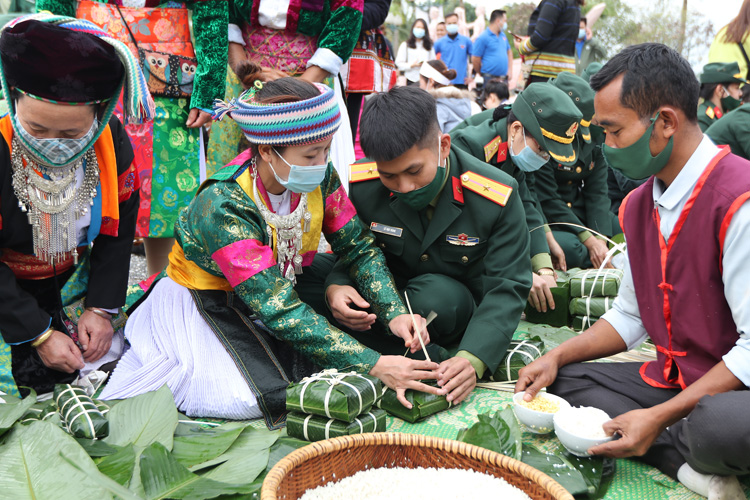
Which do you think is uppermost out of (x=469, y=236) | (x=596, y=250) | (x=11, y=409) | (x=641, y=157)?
(x=641, y=157)

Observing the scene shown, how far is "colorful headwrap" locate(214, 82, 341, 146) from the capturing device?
245cm

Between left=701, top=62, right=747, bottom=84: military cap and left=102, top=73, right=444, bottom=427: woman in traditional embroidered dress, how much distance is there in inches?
167

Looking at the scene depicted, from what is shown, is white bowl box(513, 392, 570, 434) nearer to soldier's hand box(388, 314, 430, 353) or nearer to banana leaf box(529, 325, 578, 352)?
soldier's hand box(388, 314, 430, 353)

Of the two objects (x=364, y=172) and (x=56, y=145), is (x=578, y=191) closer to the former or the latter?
(x=364, y=172)

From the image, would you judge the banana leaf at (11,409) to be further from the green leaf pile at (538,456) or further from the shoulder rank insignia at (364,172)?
the shoulder rank insignia at (364,172)

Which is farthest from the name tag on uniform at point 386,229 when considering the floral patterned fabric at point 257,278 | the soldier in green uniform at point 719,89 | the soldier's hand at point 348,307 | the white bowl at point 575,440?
the soldier in green uniform at point 719,89

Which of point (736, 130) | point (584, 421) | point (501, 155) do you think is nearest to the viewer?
point (584, 421)

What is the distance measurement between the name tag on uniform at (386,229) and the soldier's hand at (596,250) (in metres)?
1.86

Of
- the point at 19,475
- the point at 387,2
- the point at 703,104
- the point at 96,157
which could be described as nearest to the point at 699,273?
the point at 19,475

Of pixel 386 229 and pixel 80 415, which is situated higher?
pixel 386 229

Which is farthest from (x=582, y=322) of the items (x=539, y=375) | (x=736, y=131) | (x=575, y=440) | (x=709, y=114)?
(x=709, y=114)

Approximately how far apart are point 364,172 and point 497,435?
4.89ft

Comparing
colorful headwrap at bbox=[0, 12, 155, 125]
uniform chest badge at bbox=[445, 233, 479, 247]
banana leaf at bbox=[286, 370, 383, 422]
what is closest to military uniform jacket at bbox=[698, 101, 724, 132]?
uniform chest badge at bbox=[445, 233, 479, 247]

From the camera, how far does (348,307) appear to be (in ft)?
8.97
